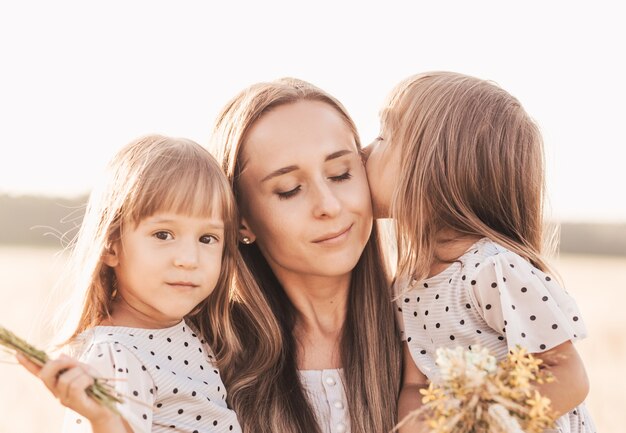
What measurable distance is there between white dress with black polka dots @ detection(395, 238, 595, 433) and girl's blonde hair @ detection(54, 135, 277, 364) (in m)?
0.93

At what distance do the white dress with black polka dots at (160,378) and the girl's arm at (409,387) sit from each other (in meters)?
0.79

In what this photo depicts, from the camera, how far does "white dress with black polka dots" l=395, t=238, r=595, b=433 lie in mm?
3830

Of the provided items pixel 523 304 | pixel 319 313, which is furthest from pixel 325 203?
pixel 523 304

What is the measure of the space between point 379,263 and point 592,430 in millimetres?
1294

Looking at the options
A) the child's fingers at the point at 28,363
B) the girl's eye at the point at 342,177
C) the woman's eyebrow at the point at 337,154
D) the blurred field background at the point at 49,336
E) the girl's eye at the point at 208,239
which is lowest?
the blurred field background at the point at 49,336

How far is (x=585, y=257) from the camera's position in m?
35.3

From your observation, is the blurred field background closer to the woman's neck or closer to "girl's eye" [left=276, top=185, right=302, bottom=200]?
"girl's eye" [left=276, top=185, right=302, bottom=200]

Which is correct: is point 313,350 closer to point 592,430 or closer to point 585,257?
point 592,430

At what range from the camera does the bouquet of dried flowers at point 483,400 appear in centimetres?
289

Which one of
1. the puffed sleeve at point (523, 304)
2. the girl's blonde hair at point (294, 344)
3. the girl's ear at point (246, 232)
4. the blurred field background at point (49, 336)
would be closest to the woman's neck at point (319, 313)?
the girl's blonde hair at point (294, 344)

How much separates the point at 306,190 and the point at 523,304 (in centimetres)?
112

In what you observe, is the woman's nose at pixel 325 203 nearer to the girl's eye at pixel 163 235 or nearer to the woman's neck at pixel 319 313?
the woman's neck at pixel 319 313

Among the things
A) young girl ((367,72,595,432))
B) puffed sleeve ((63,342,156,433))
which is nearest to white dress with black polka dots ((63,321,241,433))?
puffed sleeve ((63,342,156,433))

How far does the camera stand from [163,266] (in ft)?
12.7
